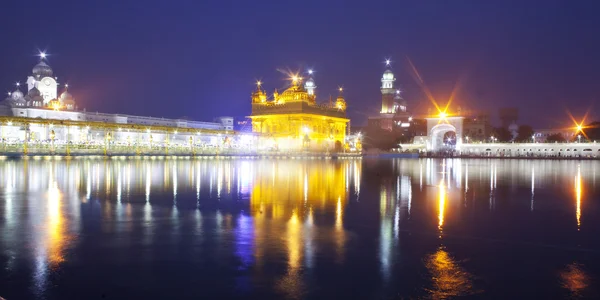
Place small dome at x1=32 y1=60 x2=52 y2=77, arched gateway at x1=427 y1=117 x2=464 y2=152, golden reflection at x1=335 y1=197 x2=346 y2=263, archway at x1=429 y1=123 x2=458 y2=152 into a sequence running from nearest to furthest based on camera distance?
1. golden reflection at x1=335 y1=197 x2=346 y2=263
2. small dome at x1=32 y1=60 x2=52 y2=77
3. arched gateway at x1=427 y1=117 x2=464 y2=152
4. archway at x1=429 y1=123 x2=458 y2=152

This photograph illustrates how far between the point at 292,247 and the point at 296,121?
211 ft

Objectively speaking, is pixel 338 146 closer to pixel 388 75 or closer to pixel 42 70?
pixel 42 70

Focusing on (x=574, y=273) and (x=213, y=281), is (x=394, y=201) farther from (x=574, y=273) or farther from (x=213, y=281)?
(x=213, y=281)

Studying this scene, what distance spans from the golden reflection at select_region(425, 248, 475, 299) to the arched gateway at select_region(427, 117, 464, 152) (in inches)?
3125

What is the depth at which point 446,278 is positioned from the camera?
5668mm

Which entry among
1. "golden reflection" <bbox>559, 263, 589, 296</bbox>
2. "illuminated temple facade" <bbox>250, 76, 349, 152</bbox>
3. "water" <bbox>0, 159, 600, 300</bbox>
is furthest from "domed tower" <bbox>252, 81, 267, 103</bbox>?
"golden reflection" <bbox>559, 263, 589, 296</bbox>

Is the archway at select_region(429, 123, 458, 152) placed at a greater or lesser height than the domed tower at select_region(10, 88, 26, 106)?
lesser

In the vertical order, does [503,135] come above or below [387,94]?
below

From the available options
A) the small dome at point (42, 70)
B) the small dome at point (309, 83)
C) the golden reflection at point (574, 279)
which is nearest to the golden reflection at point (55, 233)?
the golden reflection at point (574, 279)

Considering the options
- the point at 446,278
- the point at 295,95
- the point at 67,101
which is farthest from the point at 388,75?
the point at 446,278

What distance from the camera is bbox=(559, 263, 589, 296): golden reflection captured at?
211 inches

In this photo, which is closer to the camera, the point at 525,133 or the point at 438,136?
the point at 438,136

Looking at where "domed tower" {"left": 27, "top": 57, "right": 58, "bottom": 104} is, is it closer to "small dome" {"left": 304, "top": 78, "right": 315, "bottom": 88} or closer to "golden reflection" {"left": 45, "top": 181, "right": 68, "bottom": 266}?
"small dome" {"left": 304, "top": 78, "right": 315, "bottom": 88}

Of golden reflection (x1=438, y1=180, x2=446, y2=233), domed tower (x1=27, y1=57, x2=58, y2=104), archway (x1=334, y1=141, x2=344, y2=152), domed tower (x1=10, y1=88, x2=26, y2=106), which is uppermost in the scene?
domed tower (x1=27, y1=57, x2=58, y2=104)
